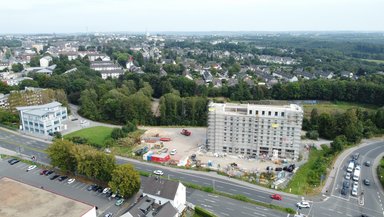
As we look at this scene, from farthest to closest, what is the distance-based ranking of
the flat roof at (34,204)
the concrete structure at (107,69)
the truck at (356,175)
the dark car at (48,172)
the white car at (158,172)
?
the concrete structure at (107,69), the white car at (158,172), the dark car at (48,172), the truck at (356,175), the flat roof at (34,204)

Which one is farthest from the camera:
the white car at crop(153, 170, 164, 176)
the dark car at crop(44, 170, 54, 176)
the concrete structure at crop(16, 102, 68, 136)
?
the concrete structure at crop(16, 102, 68, 136)

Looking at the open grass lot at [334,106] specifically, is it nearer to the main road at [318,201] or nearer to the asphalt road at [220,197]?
the main road at [318,201]

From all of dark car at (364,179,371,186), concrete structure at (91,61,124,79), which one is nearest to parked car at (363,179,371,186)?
dark car at (364,179,371,186)

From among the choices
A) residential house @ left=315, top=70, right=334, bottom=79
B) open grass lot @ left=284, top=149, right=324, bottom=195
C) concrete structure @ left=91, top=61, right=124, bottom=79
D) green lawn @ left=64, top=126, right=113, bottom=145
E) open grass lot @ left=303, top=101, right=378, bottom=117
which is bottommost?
open grass lot @ left=284, top=149, right=324, bottom=195

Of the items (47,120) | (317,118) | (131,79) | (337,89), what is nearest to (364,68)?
(337,89)

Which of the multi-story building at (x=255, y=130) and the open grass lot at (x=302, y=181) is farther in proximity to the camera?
the multi-story building at (x=255, y=130)

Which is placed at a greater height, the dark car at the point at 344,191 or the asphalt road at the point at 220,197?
the dark car at the point at 344,191

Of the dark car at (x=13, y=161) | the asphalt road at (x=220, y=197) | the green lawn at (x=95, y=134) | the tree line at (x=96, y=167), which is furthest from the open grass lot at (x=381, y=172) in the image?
the dark car at (x=13, y=161)

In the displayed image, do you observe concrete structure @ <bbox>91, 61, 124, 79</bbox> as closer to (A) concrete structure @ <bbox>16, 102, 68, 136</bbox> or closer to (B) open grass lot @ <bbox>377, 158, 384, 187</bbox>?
(A) concrete structure @ <bbox>16, 102, 68, 136</bbox>
